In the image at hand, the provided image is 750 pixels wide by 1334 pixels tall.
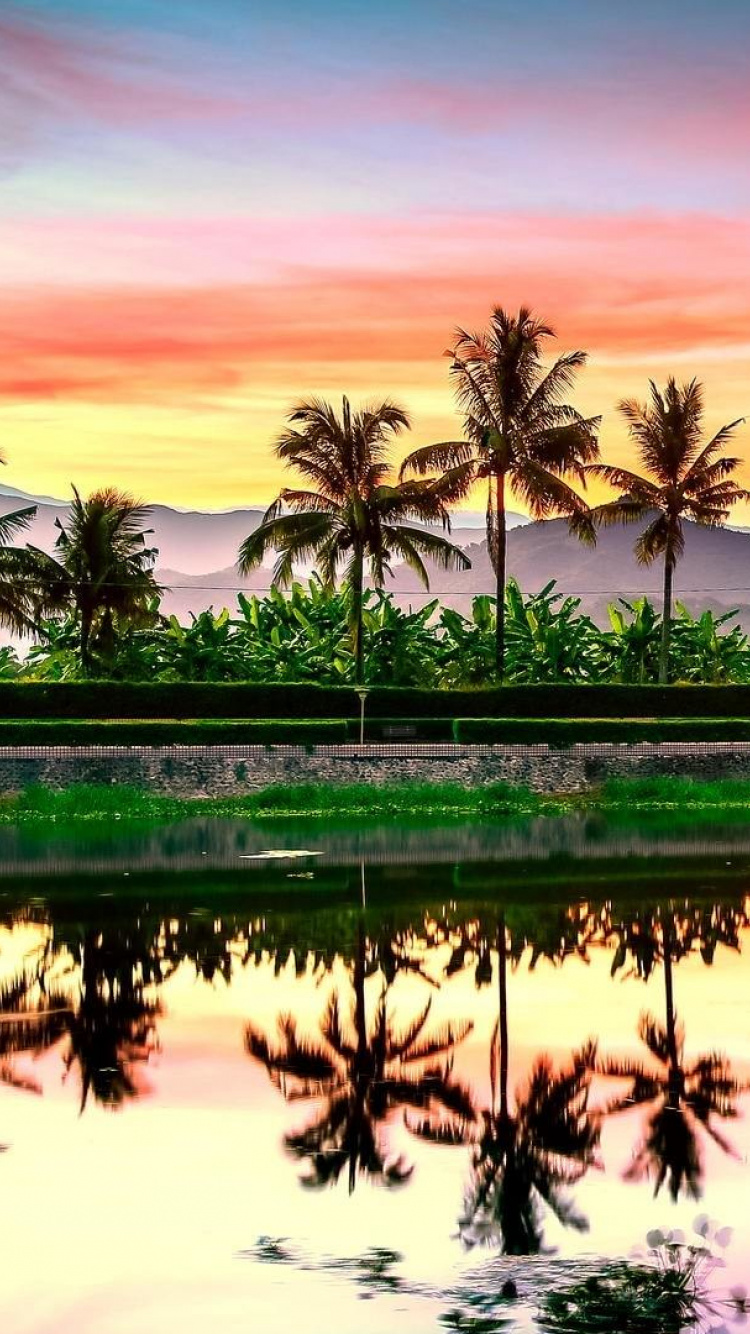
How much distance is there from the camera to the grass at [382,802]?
34.2 meters

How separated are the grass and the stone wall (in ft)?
0.93

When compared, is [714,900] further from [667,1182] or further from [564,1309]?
[564,1309]

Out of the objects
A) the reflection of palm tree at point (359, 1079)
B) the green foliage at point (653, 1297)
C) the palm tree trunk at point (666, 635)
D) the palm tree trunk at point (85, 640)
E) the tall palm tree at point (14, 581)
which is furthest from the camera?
the palm tree trunk at point (666, 635)

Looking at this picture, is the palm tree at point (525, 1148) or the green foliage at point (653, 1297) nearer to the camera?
the green foliage at point (653, 1297)

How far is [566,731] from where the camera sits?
38750 mm

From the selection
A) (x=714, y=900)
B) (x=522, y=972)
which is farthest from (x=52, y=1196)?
(x=714, y=900)

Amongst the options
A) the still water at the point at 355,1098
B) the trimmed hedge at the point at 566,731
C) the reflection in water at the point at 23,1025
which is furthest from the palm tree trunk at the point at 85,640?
the reflection in water at the point at 23,1025

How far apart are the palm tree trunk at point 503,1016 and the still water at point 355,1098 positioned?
0.04 meters

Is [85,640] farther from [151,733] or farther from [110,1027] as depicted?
[110,1027]

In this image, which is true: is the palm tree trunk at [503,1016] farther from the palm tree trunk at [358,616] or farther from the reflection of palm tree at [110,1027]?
the palm tree trunk at [358,616]

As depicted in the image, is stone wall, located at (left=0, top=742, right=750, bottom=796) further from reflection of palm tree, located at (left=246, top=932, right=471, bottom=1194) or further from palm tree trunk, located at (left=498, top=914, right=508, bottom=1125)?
reflection of palm tree, located at (left=246, top=932, right=471, bottom=1194)

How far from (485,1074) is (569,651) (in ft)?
118

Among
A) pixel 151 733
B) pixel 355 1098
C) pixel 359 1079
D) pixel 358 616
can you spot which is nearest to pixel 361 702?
pixel 358 616

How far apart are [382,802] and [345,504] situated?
39.6 feet
